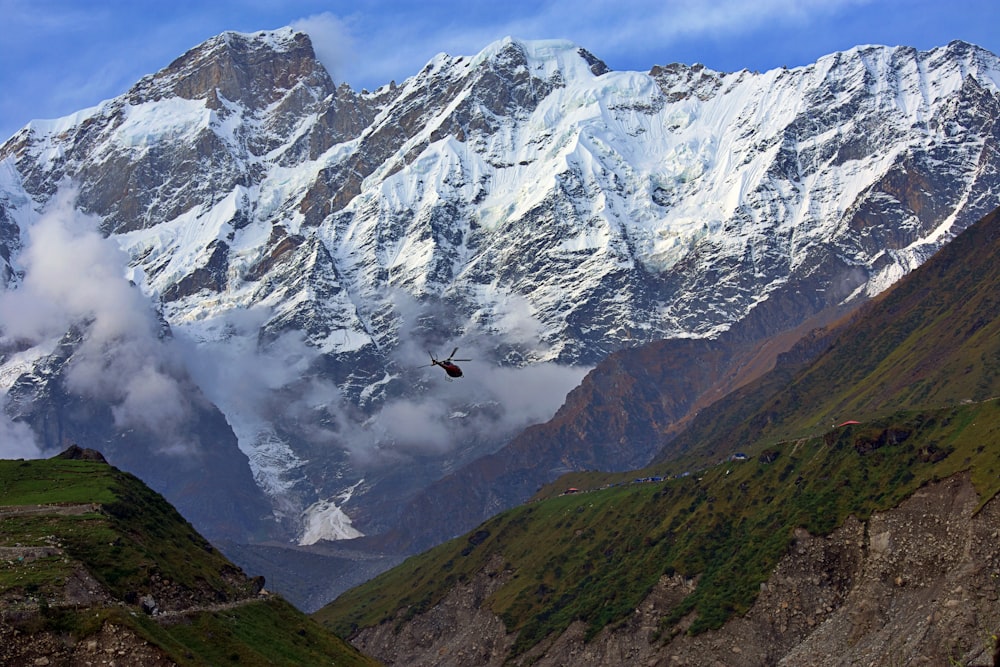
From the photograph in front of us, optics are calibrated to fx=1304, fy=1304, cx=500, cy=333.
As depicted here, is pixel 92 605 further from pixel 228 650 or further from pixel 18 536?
pixel 18 536

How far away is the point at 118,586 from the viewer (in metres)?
133

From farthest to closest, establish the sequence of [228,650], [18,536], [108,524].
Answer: [108,524]
[18,536]
[228,650]

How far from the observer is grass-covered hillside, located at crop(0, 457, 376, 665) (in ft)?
361

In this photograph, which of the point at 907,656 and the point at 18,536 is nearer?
the point at 18,536

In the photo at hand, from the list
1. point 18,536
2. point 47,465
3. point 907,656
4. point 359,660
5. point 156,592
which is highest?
point 47,465

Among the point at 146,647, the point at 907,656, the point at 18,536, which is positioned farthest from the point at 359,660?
the point at 907,656

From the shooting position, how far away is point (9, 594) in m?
117

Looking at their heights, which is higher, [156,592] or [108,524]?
[108,524]

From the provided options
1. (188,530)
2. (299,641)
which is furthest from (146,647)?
(188,530)

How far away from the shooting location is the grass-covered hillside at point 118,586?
110 meters

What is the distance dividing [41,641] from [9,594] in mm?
10027

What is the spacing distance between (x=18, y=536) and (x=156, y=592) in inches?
621

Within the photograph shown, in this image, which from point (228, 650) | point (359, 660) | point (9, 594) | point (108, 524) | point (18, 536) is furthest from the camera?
point (359, 660)

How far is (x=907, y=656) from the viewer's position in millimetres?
197750
